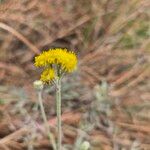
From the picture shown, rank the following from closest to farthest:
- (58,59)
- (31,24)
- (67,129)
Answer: (58,59), (67,129), (31,24)

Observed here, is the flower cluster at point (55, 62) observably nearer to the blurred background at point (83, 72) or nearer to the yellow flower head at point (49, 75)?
the yellow flower head at point (49, 75)

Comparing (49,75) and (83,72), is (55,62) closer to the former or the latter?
(49,75)

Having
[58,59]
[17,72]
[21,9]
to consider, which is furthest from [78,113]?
[58,59]

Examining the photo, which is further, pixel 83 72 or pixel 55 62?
pixel 83 72

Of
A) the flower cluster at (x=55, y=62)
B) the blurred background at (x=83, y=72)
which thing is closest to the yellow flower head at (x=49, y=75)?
the flower cluster at (x=55, y=62)

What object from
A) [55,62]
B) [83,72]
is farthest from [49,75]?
[83,72]

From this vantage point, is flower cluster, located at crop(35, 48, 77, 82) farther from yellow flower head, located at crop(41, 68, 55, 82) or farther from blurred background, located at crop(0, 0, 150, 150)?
blurred background, located at crop(0, 0, 150, 150)

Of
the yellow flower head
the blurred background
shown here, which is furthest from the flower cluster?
the blurred background

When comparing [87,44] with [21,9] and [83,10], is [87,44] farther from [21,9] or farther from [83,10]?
[21,9]
